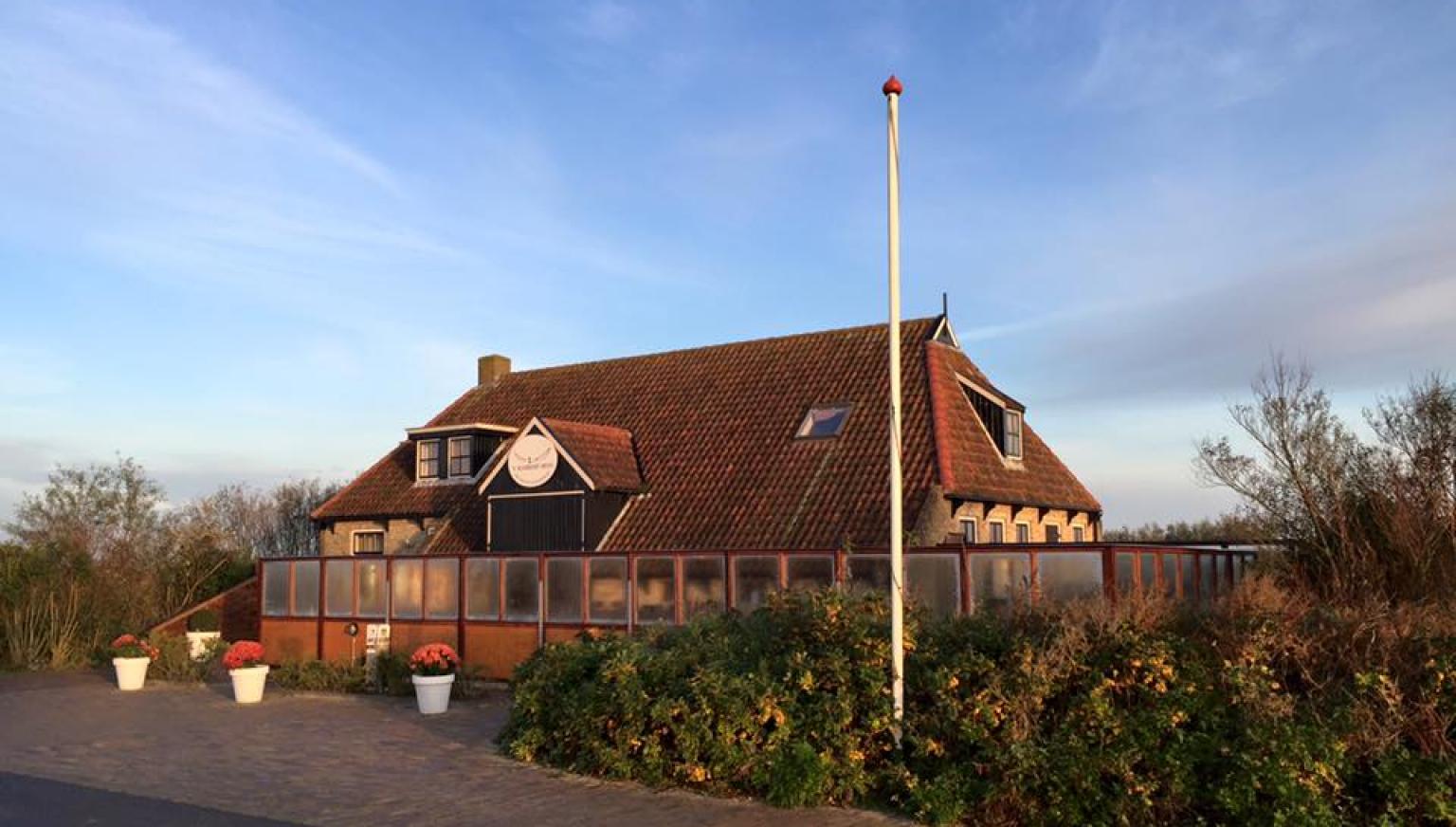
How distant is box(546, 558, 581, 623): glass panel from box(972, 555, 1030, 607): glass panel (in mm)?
7274

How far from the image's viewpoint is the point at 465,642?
73.6ft

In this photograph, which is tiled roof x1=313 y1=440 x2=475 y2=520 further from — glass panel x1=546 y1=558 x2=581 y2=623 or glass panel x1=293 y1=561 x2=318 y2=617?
glass panel x1=546 y1=558 x2=581 y2=623

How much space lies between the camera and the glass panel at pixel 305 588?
80.6ft

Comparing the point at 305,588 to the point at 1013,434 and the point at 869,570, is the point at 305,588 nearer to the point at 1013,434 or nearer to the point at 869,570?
the point at 869,570

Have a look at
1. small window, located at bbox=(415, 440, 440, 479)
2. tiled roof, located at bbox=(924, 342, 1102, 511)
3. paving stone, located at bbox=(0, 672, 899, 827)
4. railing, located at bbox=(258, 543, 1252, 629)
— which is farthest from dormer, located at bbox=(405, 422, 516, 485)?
tiled roof, located at bbox=(924, 342, 1102, 511)

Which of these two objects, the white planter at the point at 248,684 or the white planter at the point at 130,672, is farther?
the white planter at the point at 130,672

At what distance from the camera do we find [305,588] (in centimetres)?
2470

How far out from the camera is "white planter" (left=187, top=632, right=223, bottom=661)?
2439cm

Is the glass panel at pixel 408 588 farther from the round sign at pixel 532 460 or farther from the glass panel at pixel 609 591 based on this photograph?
the glass panel at pixel 609 591

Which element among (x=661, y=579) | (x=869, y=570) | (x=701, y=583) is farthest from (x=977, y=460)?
(x=661, y=579)

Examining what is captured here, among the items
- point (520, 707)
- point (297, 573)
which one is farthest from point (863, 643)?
point (297, 573)

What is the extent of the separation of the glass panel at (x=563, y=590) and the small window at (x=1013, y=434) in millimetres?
10446

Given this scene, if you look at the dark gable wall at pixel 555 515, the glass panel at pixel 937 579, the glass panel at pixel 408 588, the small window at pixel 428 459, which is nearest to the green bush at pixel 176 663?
the glass panel at pixel 408 588

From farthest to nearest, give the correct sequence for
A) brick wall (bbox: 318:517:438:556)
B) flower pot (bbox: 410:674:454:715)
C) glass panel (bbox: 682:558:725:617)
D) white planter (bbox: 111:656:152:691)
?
brick wall (bbox: 318:517:438:556) < white planter (bbox: 111:656:152:691) < glass panel (bbox: 682:558:725:617) < flower pot (bbox: 410:674:454:715)
